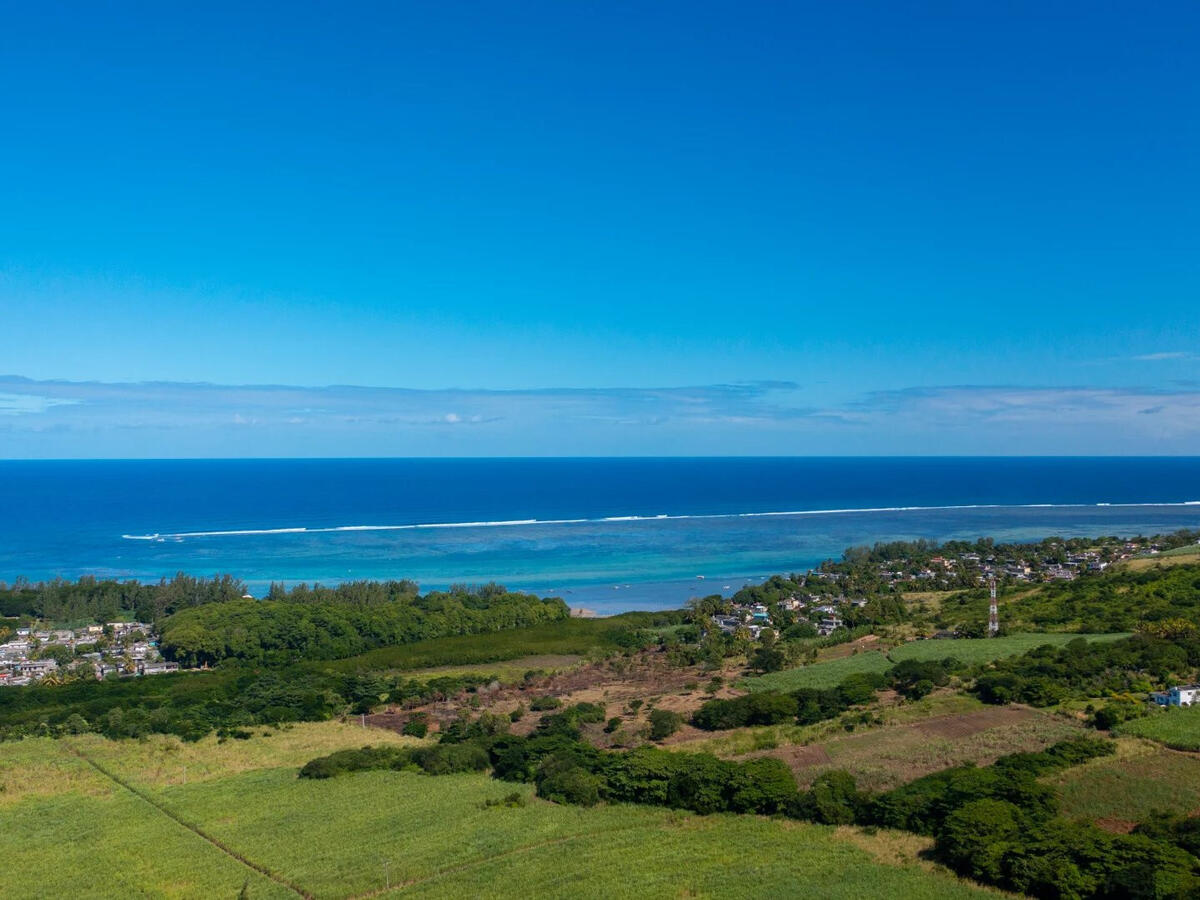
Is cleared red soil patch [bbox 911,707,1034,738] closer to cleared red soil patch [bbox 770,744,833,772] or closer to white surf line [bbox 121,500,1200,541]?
cleared red soil patch [bbox 770,744,833,772]

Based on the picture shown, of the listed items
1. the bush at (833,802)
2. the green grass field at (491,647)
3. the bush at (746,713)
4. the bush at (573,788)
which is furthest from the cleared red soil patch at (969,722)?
the green grass field at (491,647)

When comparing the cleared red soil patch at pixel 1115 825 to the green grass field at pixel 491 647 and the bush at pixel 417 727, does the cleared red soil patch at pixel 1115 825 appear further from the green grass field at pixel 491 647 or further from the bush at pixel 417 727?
the green grass field at pixel 491 647

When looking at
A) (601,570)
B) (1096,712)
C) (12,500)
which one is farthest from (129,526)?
(1096,712)

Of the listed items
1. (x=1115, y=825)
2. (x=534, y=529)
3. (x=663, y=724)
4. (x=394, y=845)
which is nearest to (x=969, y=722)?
(x=1115, y=825)

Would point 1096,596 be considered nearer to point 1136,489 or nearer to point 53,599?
point 53,599

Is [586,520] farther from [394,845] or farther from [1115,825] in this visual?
[1115,825]

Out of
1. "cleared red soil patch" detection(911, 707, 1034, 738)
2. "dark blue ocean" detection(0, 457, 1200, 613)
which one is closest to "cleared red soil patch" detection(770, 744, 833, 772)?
"cleared red soil patch" detection(911, 707, 1034, 738)
